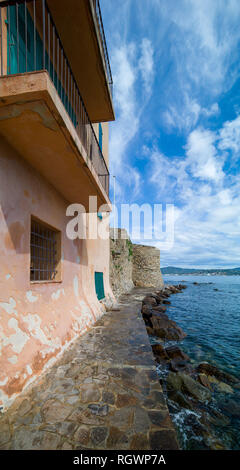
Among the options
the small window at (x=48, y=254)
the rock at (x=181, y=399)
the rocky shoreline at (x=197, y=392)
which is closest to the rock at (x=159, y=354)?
the rocky shoreline at (x=197, y=392)

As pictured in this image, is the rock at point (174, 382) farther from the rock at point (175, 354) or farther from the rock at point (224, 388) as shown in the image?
the rock at point (175, 354)

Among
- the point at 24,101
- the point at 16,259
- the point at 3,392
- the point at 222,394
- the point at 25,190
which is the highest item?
the point at 24,101

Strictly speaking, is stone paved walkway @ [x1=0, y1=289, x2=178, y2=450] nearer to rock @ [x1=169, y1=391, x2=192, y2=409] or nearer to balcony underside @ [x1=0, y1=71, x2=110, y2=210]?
rock @ [x1=169, y1=391, x2=192, y2=409]

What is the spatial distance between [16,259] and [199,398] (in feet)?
15.4

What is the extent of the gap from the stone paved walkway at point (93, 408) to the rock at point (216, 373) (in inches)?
95.2

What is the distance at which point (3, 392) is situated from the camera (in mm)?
2688

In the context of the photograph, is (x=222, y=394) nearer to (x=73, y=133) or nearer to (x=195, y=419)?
(x=195, y=419)

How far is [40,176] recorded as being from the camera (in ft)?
14.1

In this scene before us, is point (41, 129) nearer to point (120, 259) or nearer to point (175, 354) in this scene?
point (175, 354)

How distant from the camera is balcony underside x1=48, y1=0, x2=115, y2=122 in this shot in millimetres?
4090

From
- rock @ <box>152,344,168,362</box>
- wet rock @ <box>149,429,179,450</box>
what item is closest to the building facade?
wet rock @ <box>149,429,179,450</box>

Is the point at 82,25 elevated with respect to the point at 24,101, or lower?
elevated

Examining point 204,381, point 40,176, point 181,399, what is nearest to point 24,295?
point 40,176
